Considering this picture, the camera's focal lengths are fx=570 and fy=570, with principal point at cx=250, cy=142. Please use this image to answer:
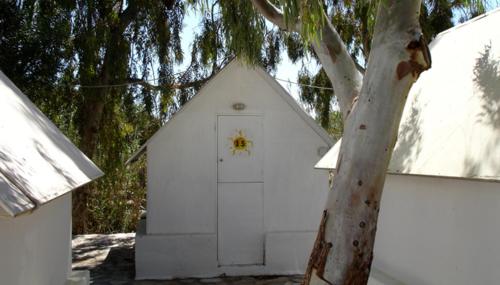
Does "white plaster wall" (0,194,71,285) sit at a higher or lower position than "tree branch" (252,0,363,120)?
lower

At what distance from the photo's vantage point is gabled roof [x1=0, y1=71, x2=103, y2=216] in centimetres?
325

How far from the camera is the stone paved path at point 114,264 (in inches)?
382

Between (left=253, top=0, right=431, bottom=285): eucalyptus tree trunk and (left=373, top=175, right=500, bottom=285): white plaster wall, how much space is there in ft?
3.30

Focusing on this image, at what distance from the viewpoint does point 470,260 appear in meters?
4.78

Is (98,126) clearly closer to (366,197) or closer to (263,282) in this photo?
(263,282)

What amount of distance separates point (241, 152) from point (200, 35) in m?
4.61

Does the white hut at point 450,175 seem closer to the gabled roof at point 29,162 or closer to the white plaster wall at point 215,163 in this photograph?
the gabled roof at point 29,162

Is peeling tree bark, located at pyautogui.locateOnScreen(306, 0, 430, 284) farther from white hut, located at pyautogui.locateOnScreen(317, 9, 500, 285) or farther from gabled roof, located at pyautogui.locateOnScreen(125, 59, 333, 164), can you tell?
gabled roof, located at pyautogui.locateOnScreen(125, 59, 333, 164)

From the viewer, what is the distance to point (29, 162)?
400cm

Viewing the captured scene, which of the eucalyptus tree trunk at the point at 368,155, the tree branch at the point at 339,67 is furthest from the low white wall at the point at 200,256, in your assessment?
the eucalyptus tree trunk at the point at 368,155

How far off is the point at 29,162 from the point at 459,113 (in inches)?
146

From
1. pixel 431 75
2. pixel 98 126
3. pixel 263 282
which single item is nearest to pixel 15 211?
pixel 431 75

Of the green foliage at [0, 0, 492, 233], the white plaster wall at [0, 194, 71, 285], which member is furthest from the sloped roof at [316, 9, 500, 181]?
the green foliage at [0, 0, 492, 233]

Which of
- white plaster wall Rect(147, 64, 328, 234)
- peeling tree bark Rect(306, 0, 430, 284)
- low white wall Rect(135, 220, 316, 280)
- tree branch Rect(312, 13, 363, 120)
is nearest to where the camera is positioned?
peeling tree bark Rect(306, 0, 430, 284)
